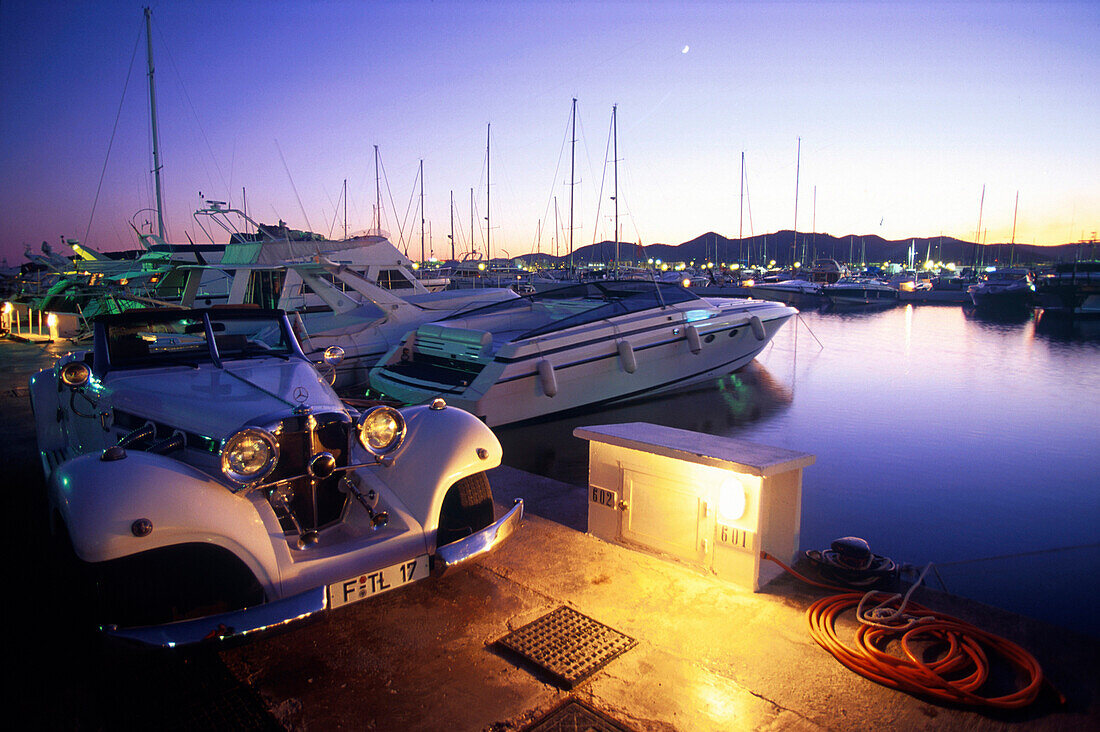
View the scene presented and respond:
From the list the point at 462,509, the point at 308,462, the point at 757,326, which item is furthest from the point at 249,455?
the point at 757,326

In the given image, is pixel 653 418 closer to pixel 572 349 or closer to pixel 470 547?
pixel 572 349

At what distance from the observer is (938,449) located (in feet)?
28.9

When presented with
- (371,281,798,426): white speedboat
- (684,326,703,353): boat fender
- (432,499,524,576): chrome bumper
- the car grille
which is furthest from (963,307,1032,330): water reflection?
the car grille

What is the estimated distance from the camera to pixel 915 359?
17375mm

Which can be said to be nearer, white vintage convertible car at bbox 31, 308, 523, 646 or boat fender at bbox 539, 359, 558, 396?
white vintage convertible car at bbox 31, 308, 523, 646

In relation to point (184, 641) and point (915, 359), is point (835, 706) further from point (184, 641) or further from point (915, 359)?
point (915, 359)

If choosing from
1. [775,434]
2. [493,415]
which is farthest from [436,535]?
[775,434]

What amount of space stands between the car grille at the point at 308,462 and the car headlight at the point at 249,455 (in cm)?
13

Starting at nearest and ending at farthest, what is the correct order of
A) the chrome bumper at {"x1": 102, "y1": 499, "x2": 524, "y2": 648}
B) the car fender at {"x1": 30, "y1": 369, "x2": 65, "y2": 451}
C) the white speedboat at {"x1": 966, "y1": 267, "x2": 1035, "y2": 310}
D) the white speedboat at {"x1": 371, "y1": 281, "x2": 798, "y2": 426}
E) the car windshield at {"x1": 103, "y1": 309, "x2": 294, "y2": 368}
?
the chrome bumper at {"x1": 102, "y1": 499, "x2": 524, "y2": 648}, the car windshield at {"x1": 103, "y1": 309, "x2": 294, "y2": 368}, the car fender at {"x1": 30, "y1": 369, "x2": 65, "y2": 451}, the white speedboat at {"x1": 371, "y1": 281, "x2": 798, "y2": 426}, the white speedboat at {"x1": 966, "y1": 267, "x2": 1035, "y2": 310}

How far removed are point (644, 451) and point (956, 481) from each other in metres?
5.42

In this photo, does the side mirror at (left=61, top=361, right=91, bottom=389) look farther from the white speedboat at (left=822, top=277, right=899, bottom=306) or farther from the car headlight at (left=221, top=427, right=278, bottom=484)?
the white speedboat at (left=822, top=277, right=899, bottom=306)

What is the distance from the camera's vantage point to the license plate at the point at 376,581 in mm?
2941

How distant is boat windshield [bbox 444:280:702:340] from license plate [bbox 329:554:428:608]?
706cm

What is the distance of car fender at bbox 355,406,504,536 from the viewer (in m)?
3.52
